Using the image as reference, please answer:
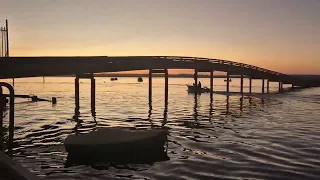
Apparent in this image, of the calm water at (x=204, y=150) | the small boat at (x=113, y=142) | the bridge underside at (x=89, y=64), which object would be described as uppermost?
the bridge underside at (x=89, y=64)

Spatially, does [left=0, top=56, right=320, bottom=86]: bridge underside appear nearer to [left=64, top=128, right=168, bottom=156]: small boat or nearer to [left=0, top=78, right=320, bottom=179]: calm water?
[left=0, top=78, right=320, bottom=179]: calm water

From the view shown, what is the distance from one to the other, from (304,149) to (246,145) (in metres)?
3.21

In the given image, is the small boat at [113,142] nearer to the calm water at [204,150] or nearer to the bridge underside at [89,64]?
the calm water at [204,150]

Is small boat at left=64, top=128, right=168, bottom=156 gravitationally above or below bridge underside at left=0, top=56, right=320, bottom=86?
below

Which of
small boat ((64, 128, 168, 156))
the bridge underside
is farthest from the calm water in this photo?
the bridge underside

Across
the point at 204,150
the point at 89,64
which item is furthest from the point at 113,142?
the point at 89,64

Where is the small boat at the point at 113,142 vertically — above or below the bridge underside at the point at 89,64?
below

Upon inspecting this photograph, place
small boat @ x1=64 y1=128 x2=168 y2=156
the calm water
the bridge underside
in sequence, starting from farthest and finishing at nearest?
1. the bridge underside
2. small boat @ x1=64 y1=128 x2=168 y2=156
3. the calm water

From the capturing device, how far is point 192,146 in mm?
19609

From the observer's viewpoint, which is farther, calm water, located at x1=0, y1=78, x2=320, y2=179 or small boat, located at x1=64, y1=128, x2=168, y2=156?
small boat, located at x1=64, y1=128, x2=168, y2=156

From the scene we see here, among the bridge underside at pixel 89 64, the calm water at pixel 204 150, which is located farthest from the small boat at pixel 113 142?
the bridge underside at pixel 89 64

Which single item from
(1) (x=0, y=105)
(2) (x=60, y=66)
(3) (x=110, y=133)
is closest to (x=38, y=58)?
(2) (x=60, y=66)

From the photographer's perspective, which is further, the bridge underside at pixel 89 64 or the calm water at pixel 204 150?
the bridge underside at pixel 89 64

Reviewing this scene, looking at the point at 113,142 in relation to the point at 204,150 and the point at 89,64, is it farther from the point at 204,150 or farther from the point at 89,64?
the point at 89,64
